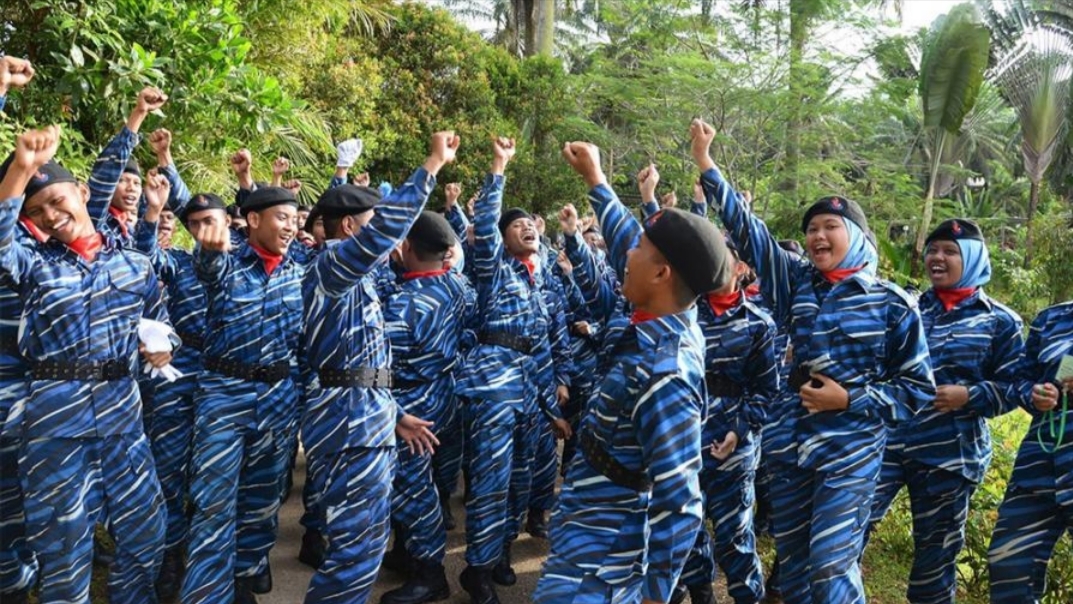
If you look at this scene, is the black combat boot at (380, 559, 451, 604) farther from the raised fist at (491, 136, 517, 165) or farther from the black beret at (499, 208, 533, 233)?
the raised fist at (491, 136, 517, 165)

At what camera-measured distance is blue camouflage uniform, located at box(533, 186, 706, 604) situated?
2521mm

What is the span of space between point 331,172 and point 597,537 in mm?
9609

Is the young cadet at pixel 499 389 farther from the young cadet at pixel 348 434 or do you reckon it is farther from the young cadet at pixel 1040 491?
the young cadet at pixel 1040 491

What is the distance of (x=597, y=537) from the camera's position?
2.78m

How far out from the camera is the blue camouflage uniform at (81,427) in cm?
348

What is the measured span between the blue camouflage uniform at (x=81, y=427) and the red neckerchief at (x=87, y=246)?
0.02 metres

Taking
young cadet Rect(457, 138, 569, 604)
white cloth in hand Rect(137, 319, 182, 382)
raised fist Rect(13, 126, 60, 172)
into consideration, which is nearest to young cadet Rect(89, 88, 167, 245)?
white cloth in hand Rect(137, 319, 182, 382)

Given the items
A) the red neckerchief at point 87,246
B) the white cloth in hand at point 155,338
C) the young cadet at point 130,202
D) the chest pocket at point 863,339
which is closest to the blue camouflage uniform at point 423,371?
the white cloth in hand at point 155,338

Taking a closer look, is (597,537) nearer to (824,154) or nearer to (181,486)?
(181,486)

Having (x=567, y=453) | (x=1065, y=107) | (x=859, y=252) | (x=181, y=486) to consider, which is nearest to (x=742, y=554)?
(x=859, y=252)

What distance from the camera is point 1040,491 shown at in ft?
12.9

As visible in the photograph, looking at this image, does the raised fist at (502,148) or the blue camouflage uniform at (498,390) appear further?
the blue camouflage uniform at (498,390)

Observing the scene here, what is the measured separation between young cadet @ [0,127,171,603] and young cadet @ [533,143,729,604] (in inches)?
82.5

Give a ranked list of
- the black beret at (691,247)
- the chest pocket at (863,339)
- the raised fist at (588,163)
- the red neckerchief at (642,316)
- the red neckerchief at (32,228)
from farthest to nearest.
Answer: the chest pocket at (863,339) → the red neckerchief at (32,228) → the raised fist at (588,163) → the red neckerchief at (642,316) → the black beret at (691,247)
